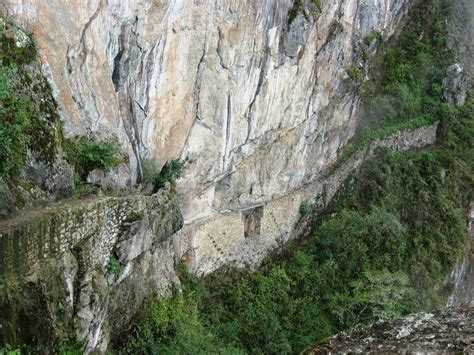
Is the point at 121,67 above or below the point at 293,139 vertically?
above

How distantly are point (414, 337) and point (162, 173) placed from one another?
769 cm

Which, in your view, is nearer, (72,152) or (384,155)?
(72,152)

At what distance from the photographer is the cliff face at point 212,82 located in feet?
28.7

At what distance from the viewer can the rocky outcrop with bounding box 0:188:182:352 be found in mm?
5918

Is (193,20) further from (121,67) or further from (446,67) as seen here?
(446,67)

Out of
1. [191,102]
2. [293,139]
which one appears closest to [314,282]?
[293,139]

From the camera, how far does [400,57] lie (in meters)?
22.8

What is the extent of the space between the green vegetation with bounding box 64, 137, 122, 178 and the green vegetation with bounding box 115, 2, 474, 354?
3334mm

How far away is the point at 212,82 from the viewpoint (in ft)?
39.7

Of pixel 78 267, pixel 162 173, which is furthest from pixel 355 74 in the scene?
pixel 78 267

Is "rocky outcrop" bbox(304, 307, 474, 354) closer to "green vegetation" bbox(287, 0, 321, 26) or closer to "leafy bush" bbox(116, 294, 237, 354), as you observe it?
"leafy bush" bbox(116, 294, 237, 354)

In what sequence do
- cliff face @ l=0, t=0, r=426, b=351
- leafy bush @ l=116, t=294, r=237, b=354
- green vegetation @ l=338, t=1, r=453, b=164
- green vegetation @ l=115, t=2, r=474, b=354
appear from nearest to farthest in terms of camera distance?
cliff face @ l=0, t=0, r=426, b=351 < leafy bush @ l=116, t=294, r=237, b=354 < green vegetation @ l=115, t=2, r=474, b=354 < green vegetation @ l=338, t=1, r=453, b=164

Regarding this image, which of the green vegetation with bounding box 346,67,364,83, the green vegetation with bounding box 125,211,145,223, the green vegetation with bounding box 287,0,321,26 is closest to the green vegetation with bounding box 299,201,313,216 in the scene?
the green vegetation with bounding box 346,67,364,83

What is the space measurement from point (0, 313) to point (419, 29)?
23711mm
